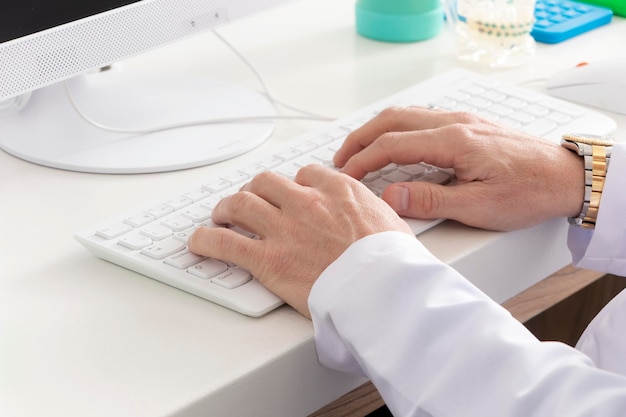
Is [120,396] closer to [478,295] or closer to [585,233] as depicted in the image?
[478,295]

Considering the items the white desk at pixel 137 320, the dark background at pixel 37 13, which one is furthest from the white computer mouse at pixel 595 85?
the dark background at pixel 37 13

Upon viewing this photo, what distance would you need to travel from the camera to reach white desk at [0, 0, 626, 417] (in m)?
0.57

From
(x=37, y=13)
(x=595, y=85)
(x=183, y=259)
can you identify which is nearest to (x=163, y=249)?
(x=183, y=259)

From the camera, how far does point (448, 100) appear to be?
0.94 m

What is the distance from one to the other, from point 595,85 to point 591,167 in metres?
0.24

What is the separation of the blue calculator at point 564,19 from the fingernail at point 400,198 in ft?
1.72

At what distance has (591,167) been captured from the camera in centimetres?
79

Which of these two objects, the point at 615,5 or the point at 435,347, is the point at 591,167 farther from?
the point at 615,5

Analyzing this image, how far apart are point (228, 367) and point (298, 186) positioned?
0.17 meters

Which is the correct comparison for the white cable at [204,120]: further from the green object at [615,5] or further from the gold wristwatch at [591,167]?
the green object at [615,5]

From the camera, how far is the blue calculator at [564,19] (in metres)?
1.18

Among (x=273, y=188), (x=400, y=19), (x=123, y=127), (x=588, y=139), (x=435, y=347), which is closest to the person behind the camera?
(x=435, y=347)

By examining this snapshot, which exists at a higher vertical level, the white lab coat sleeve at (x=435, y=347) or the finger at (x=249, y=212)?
the finger at (x=249, y=212)

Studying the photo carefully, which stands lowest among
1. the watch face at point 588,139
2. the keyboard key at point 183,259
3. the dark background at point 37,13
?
the keyboard key at point 183,259
